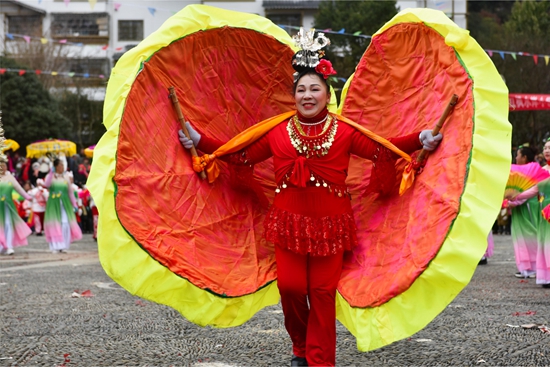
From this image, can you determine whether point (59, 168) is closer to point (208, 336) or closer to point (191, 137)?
point (208, 336)

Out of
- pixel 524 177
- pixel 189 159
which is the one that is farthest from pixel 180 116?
pixel 524 177

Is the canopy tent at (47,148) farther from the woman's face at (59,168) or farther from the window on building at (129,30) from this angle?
the window on building at (129,30)

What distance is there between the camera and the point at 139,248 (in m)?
4.52

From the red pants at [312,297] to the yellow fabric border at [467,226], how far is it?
184 mm

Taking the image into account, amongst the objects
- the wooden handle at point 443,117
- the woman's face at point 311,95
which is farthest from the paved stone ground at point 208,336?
the woman's face at point 311,95

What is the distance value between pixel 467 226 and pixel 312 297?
1020mm

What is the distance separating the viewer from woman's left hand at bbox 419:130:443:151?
4.62 m

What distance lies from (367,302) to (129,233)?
145 centimetres

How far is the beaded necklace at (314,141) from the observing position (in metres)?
4.66

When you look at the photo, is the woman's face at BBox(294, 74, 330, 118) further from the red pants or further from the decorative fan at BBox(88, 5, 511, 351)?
the red pants

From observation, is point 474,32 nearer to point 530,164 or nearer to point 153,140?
point 530,164

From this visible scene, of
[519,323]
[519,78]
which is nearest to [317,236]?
[519,323]

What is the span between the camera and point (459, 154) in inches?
173

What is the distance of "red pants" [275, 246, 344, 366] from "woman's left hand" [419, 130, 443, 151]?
2.74ft
